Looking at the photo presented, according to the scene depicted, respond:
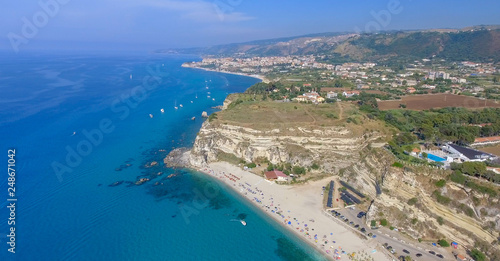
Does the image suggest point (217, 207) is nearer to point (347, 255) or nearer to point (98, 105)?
point (347, 255)

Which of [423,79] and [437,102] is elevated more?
[437,102]

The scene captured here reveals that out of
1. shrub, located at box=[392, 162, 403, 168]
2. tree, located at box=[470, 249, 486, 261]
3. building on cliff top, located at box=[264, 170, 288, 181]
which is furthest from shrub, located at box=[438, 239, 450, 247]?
building on cliff top, located at box=[264, 170, 288, 181]

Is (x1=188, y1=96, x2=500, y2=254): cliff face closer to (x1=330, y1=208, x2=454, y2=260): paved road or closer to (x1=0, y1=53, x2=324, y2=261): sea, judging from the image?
(x1=330, y1=208, x2=454, y2=260): paved road

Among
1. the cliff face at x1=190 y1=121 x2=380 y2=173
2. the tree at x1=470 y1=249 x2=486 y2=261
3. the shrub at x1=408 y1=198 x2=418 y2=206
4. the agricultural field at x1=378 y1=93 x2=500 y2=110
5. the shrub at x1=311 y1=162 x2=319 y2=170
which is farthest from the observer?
the agricultural field at x1=378 y1=93 x2=500 y2=110

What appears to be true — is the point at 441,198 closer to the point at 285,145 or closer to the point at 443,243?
the point at 443,243

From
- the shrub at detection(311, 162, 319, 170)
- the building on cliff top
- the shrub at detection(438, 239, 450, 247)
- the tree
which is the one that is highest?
the shrub at detection(311, 162, 319, 170)

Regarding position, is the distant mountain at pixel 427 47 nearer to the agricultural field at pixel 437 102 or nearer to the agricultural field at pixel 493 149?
the agricultural field at pixel 437 102

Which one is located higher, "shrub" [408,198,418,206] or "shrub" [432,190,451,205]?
"shrub" [432,190,451,205]

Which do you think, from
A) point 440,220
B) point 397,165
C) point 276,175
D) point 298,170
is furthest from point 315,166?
point 440,220
